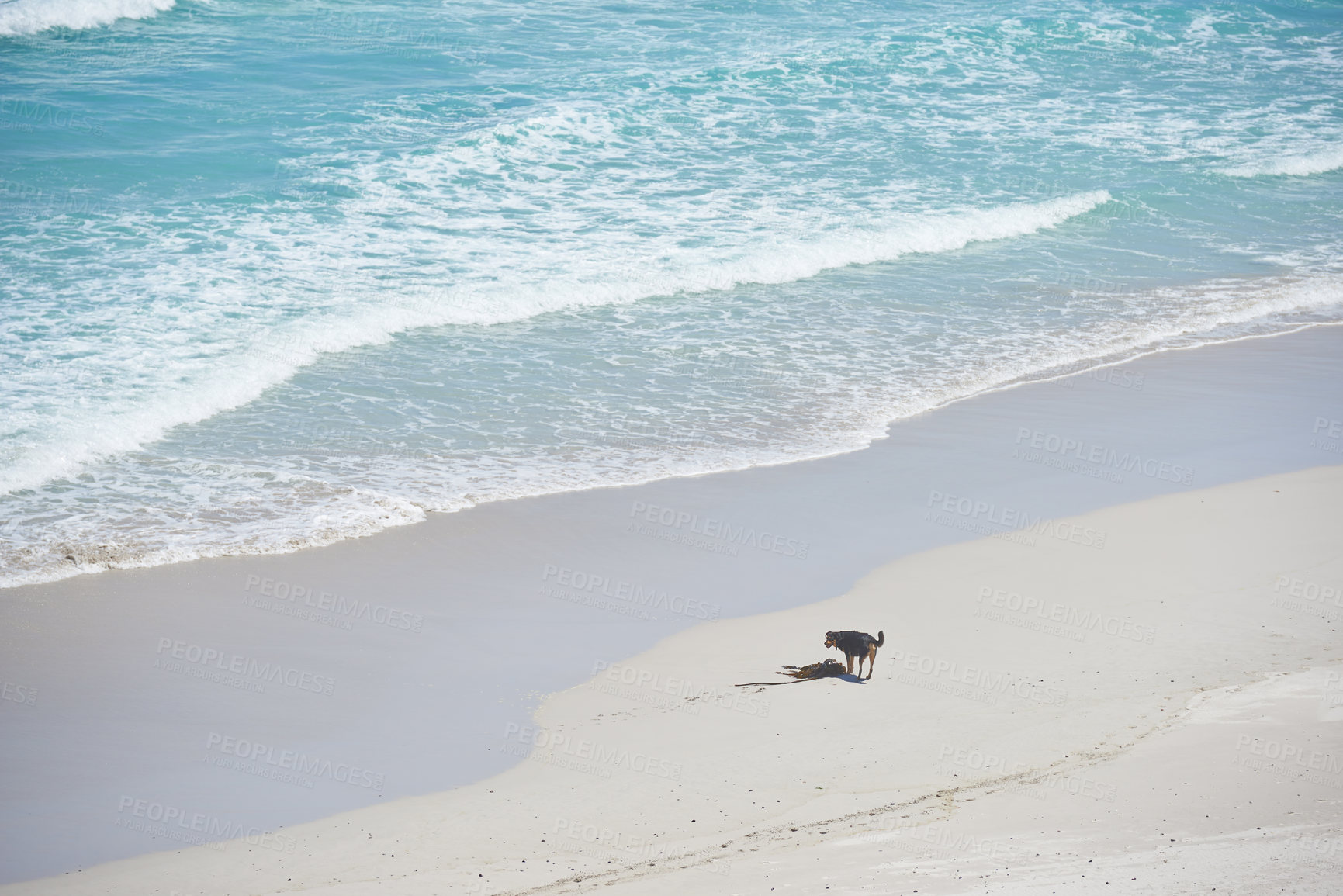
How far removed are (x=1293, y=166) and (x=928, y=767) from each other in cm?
1754

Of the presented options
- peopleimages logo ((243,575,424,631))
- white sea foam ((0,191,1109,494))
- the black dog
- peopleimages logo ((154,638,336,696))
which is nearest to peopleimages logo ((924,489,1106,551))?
the black dog

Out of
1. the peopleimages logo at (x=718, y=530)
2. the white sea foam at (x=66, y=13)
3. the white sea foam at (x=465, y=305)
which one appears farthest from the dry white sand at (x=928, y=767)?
the white sea foam at (x=66, y=13)

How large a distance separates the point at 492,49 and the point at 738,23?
5.92 m

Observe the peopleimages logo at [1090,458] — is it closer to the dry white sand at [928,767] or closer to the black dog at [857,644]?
the dry white sand at [928,767]

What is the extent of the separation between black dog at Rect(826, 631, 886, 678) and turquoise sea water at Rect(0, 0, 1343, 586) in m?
3.09

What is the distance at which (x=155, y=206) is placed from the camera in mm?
14383

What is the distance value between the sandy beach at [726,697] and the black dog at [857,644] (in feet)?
0.59

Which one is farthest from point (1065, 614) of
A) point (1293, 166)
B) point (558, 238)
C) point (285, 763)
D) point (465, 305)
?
point (1293, 166)

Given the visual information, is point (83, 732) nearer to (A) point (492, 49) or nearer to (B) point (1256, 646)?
(B) point (1256, 646)

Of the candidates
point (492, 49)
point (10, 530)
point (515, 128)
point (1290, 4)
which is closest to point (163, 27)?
point (492, 49)

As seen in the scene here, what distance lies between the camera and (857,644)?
6184 millimetres

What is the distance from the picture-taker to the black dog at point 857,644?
20.2 feet

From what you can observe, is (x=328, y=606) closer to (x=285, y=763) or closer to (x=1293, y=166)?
(x=285, y=763)

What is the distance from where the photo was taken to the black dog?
6.17 meters
